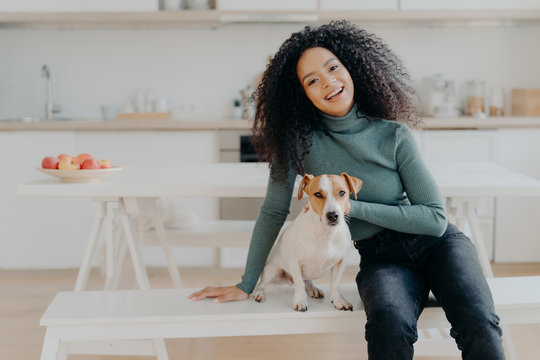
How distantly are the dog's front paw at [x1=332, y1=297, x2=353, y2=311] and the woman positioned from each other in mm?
44

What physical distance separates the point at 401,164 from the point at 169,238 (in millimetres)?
1313

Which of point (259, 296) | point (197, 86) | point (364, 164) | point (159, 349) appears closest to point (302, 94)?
point (364, 164)

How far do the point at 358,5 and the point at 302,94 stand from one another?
2.18 meters

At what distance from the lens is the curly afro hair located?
183 centimetres

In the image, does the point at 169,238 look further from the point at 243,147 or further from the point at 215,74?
the point at 215,74

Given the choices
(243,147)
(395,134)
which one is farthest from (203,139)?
(395,134)

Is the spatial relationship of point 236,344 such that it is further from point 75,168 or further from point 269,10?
point 269,10

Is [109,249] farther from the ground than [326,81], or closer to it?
closer to it

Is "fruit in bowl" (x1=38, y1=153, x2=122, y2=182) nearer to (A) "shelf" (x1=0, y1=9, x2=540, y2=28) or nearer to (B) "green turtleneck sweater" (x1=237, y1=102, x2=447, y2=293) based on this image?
(B) "green turtleneck sweater" (x1=237, y1=102, x2=447, y2=293)

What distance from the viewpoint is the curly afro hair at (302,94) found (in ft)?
6.02

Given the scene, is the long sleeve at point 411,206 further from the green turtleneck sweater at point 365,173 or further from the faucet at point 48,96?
the faucet at point 48,96

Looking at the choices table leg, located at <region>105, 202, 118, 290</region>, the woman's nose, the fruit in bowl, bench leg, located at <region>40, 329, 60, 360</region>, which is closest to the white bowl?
the fruit in bowl

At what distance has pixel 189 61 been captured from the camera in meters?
4.35

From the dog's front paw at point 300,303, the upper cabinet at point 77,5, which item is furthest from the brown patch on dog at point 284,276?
the upper cabinet at point 77,5
